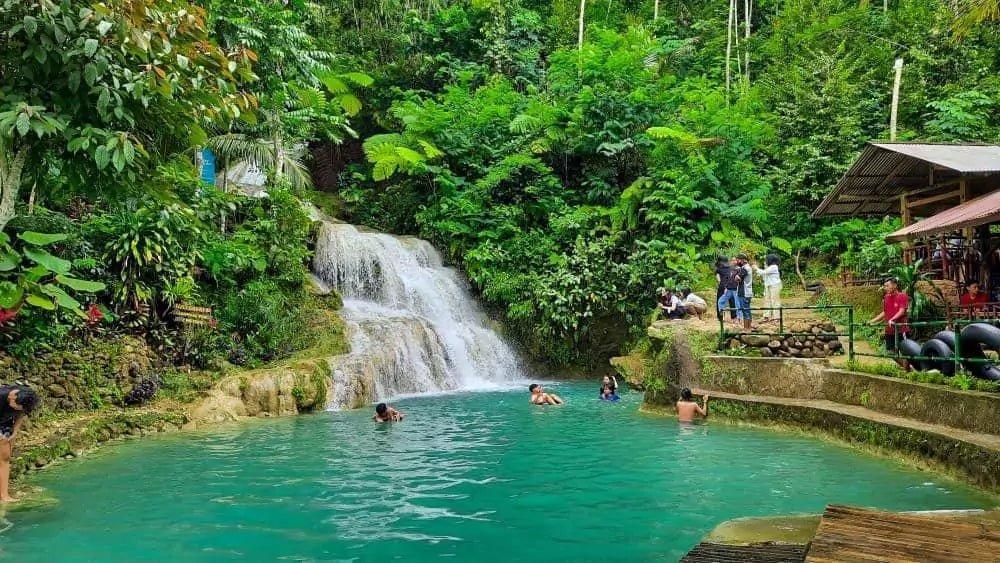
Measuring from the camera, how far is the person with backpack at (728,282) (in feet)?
45.3

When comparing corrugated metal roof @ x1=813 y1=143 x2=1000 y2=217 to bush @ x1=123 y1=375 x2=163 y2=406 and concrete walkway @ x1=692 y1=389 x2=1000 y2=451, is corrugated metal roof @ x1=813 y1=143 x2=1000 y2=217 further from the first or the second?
bush @ x1=123 y1=375 x2=163 y2=406

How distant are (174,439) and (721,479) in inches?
338

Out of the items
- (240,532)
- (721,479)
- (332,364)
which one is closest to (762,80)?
(332,364)

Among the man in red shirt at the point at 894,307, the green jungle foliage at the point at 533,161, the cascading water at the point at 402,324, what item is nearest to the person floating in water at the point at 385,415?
the cascading water at the point at 402,324

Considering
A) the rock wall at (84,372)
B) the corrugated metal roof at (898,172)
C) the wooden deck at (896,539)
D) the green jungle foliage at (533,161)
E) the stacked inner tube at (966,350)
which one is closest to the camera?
the wooden deck at (896,539)

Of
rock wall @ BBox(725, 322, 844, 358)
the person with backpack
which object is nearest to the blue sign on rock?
the person with backpack

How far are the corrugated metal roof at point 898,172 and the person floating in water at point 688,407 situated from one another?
680cm

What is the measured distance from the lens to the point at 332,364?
14.7 meters

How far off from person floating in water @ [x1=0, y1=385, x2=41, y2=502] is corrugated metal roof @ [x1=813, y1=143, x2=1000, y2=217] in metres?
15.3

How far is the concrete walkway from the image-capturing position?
23.7 ft

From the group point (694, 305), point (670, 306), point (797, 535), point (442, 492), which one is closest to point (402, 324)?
point (670, 306)

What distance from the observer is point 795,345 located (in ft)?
39.8

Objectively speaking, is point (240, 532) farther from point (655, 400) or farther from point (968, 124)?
point (968, 124)

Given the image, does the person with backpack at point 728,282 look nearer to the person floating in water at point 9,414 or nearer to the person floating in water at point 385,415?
the person floating in water at point 385,415
